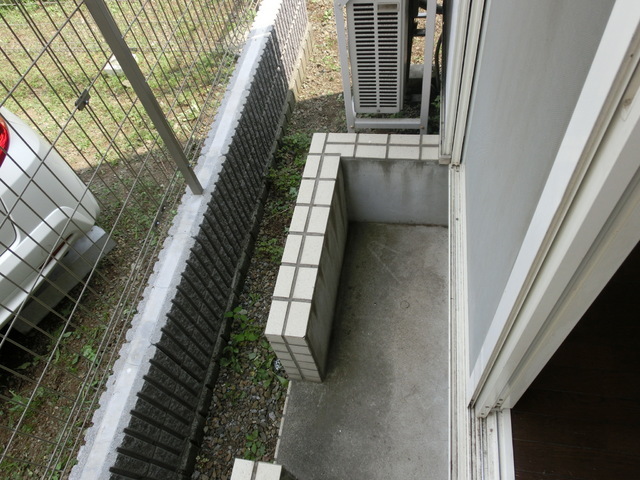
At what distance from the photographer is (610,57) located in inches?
22.6

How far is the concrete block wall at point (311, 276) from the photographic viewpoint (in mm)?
2508

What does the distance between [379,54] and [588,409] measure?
2729mm

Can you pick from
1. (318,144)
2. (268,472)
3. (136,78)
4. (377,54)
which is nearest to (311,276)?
(268,472)

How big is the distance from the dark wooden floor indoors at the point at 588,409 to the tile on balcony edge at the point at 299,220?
1630 mm

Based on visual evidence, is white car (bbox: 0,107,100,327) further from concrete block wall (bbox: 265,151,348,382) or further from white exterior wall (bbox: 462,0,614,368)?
white exterior wall (bbox: 462,0,614,368)

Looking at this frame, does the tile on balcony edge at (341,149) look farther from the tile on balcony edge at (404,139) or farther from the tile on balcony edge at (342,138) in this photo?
the tile on balcony edge at (404,139)

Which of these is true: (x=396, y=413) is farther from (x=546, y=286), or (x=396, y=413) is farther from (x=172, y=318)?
(x=546, y=286)

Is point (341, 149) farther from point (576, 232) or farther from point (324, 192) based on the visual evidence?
point (576, 232)

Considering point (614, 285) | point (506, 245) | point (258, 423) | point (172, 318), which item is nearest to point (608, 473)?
point (614, 285)

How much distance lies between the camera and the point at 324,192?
3.05 metres

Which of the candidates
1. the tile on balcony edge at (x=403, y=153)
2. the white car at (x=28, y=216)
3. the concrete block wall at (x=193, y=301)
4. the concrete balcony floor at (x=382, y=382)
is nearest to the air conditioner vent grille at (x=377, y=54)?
the tile on balcony edge at (x=403, y=153)

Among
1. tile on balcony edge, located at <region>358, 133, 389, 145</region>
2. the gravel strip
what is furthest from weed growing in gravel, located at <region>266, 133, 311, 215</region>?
tile on balcony edge, located at <region>358, 133, 389, 145</region>

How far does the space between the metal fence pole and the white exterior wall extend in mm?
1813

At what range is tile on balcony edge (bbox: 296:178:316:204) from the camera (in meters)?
3.03
